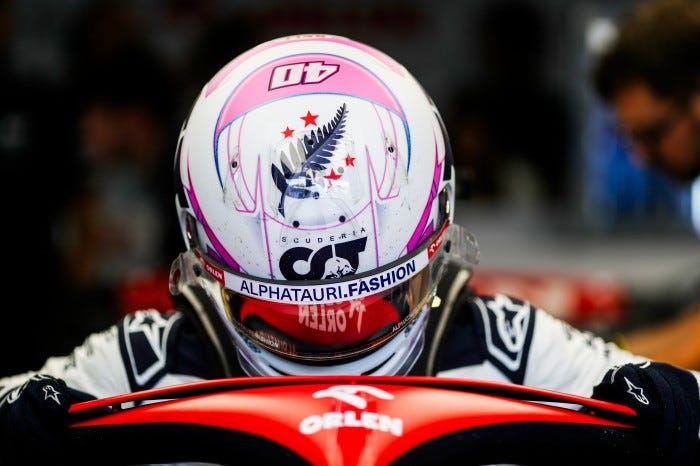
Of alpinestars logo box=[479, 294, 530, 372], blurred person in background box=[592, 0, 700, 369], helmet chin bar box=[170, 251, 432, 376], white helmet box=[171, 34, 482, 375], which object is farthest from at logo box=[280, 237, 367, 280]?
blurred person in background box=[592, 0, 700, 369]

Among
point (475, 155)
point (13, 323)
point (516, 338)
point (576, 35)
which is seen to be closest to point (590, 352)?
point (516, 338)

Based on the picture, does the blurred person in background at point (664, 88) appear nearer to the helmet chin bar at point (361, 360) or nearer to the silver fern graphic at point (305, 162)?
the helmet chin bar at point (361, 360)

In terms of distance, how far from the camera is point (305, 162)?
1313 mm

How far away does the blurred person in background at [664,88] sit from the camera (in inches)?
101

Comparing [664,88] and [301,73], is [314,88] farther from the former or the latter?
[664,88]

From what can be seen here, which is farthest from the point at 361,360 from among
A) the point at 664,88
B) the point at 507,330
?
the point at 664,88

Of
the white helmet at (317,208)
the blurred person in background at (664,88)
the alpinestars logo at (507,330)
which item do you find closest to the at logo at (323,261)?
the white helmet at (317,208)

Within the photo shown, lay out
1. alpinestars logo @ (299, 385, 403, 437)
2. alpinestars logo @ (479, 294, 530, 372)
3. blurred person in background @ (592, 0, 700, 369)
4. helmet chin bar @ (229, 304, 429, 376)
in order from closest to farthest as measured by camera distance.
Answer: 1. alpinestars logo @ (299, 385, 403, 437)
2. helmet chin bar @ (229, 304, 429, 376)
3. alpinestars logo @ (479, 294, 530, 372)
4. blurred person in background @ (592, 0, 700, 369)

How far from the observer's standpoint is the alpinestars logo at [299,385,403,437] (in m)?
1.06

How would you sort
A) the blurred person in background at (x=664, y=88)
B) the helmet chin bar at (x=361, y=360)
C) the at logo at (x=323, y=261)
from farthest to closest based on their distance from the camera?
the blurred person in background at (x=664, y=88) → the helmet chin bar at (x=361, y=360) → the at logo at (x=323, y=261)

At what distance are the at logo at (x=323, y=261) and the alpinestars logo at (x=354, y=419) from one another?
23 centimetres

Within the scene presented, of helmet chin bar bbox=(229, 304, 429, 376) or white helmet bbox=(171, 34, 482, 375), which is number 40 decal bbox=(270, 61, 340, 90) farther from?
helmet chin bar bbox=(229, 304, 429, 376)

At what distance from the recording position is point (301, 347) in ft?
4.43

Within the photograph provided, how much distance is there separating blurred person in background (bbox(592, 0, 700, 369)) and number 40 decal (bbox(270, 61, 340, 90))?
53.2 inches
